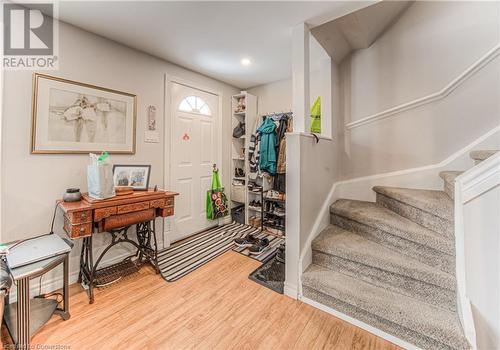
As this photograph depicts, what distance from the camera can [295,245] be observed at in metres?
1.72

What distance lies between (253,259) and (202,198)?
4.09 feet

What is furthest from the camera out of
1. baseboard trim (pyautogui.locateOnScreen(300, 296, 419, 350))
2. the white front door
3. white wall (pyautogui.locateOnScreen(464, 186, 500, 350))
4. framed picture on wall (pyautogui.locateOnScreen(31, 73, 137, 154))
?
the white front door

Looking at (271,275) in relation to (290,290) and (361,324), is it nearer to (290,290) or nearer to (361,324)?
(290,290)

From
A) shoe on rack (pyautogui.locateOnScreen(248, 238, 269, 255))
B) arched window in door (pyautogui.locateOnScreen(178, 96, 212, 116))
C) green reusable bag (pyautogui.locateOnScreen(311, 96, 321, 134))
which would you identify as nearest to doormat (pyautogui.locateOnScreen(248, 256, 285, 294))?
shoe on rack (pyautogui.locateOnScreen(248, 238, 269, 255))

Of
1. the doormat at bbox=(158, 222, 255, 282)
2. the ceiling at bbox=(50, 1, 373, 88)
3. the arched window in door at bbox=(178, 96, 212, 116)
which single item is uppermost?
the ceiling at bbox=(50, 1, 373, 88)

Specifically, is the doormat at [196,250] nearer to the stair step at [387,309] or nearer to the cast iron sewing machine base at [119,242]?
the cast iron sewing machine base at [119,242]

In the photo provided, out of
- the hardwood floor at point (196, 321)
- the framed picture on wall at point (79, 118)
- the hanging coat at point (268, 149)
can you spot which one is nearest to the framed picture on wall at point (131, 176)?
the framed picture on wall at point (79, 118)

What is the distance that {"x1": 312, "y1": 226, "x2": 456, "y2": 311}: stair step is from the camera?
4.34ft

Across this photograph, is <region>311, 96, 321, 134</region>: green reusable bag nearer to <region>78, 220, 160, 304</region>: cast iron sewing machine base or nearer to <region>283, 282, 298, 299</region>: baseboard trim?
<region>283, 282, 298, 299</region>: baseboard trim

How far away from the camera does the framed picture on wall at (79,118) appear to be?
1700 mm

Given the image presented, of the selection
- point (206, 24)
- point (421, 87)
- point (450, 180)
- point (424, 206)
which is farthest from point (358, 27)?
point (424, 206)

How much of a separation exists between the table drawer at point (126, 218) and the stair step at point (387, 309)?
150 centimetres

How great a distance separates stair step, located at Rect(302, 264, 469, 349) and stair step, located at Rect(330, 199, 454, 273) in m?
0.32

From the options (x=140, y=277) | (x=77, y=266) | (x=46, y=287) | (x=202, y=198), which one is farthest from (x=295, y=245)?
(x=46, y=287)
